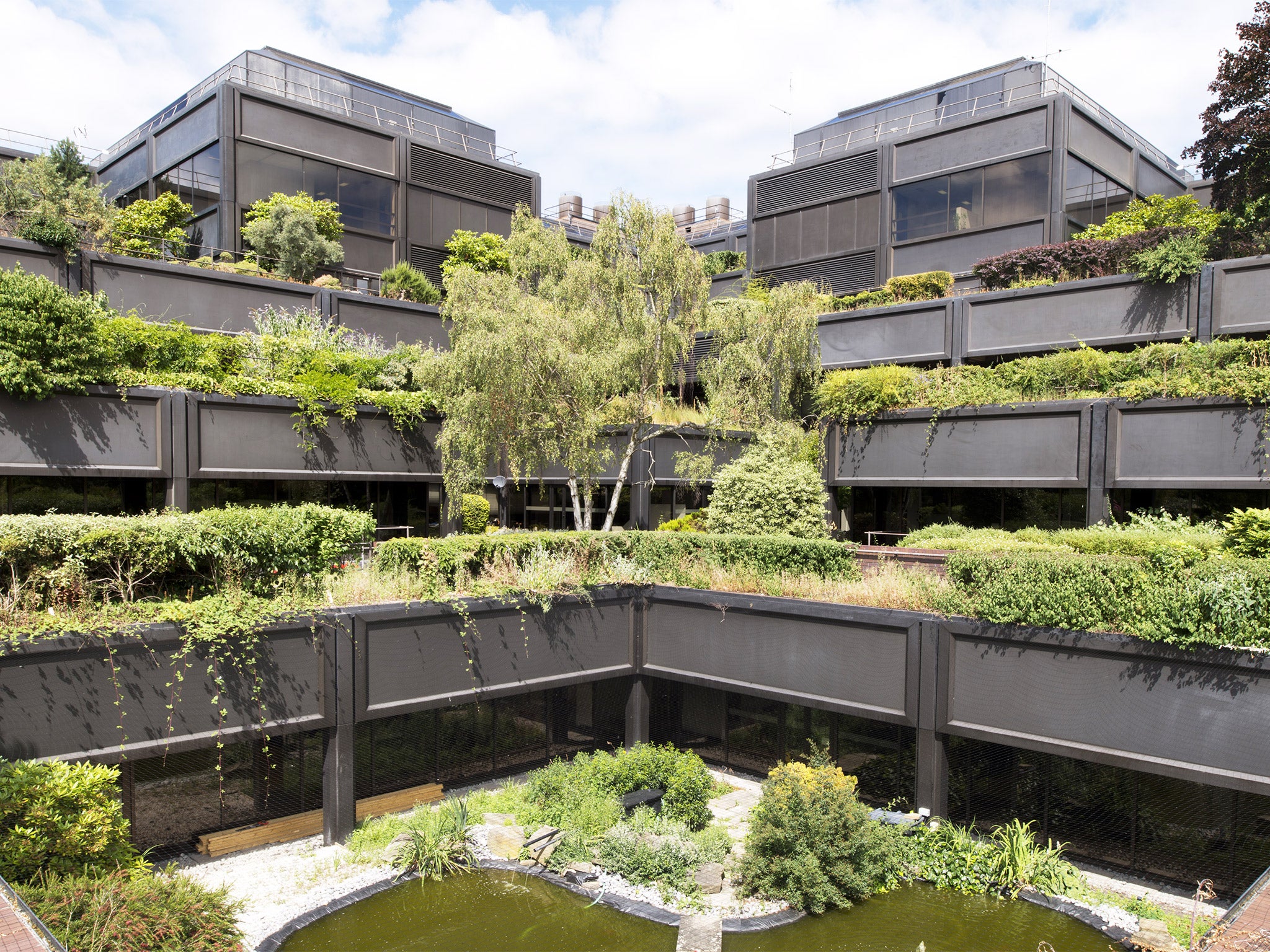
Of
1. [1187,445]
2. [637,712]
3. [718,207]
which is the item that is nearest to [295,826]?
[637,712]

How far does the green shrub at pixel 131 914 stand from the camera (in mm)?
7121

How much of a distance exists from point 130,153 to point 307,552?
25.8 meters

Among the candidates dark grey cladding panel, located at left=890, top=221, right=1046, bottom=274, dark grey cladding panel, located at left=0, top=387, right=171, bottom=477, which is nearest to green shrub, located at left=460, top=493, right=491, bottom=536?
dark grey cladding panel, located at left=0, top=387, right=171, bottom=477

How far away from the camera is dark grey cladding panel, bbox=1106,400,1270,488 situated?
51.0 feet

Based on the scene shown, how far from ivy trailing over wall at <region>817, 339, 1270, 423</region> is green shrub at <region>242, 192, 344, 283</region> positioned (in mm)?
15277

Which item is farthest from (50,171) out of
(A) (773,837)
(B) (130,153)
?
(A) (773,837)

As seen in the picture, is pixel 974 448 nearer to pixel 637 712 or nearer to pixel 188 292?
pixel 637 712

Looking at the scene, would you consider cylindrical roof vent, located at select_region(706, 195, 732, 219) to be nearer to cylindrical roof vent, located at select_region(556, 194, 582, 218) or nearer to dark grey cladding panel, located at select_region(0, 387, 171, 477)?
cylindrical roof vent, located at select_region(556, 194, 582, 218)

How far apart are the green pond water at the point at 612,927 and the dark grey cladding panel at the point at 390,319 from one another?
1471 centimetres

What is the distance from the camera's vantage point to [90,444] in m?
15.3

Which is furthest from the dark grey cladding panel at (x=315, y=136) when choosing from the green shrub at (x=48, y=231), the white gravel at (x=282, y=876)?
the white gravel at (x=282, y=876)

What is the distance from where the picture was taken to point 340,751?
1119cm

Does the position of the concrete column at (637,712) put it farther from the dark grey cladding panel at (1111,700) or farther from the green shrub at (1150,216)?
the green shrub at (1150,216)

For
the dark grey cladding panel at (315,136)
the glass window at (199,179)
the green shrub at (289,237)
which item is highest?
the dark grey cladding panel at (315,136)
